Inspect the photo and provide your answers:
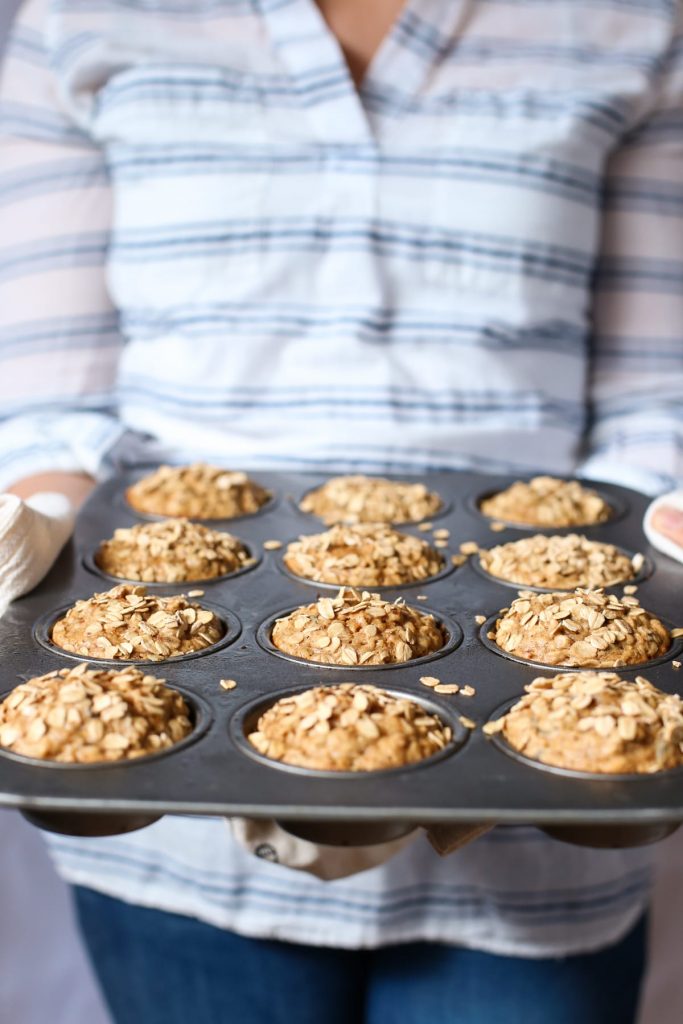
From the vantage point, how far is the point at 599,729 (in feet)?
3.74

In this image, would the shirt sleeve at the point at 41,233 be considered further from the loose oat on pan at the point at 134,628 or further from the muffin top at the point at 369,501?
the loose oat on pan at the point at 134,628

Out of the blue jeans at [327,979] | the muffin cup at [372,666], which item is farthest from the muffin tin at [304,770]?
the blue jeans at [327,979]

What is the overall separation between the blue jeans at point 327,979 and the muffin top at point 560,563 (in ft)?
2.07

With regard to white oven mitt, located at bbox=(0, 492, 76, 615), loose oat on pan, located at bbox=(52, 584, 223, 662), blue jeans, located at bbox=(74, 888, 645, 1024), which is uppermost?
white oven mitt, located at bbox=(0, 492, 76, 615)

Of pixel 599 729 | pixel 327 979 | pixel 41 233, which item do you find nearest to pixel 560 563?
pixel 599 729

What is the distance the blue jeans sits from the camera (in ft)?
5.69

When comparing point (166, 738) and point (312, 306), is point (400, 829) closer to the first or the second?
point (166, 738)

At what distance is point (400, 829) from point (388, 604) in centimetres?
35

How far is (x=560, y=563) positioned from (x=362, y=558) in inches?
10.9

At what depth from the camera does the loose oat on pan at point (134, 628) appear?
4.37 ft

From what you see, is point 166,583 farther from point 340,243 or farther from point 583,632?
point 340,243

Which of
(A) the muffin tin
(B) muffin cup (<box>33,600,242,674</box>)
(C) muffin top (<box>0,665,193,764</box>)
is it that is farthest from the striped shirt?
(C) muffin top (<box>0,665,193,764</box>)

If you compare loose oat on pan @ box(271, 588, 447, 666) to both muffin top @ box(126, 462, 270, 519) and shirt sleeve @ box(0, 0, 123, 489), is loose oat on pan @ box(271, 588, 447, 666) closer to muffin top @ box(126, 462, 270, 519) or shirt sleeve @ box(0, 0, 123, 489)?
muffin top @ box(126, 462, 270, 519)

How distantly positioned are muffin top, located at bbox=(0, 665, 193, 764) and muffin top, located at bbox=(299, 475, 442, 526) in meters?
0.57
